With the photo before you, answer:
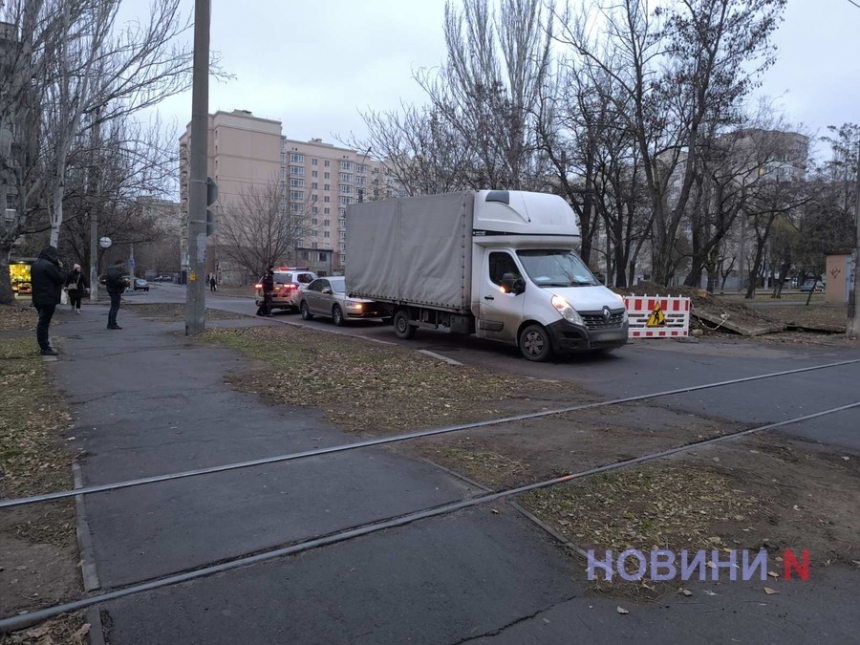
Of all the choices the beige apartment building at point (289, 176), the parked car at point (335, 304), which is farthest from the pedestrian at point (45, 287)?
the beige apartment building at point (289, 176)

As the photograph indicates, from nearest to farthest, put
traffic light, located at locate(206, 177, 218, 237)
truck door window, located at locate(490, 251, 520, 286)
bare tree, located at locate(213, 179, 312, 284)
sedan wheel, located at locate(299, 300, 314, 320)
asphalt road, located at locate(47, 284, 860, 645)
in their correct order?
1. asphalt road, located at locate(47, 284, 860, 645)
2. truck door window, located at locate(490, 251, 520, 286)
3. traffic light, located at locate(206, 177, 218, 237)
4. sedan wheel, located at locate(299, 300, 314, 320)
5. bare tree, located at locate(213, 179, 312, 284)

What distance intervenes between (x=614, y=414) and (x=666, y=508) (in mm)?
3089

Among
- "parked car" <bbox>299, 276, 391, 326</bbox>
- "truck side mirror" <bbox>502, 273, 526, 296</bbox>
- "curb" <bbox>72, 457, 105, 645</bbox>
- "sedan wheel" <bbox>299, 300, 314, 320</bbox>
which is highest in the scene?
"truck side mirror" <bbox>502, 273, 526, 296</bbox>

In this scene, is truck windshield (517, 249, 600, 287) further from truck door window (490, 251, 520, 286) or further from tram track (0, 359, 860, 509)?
tram track (0, 359, 860, 509)

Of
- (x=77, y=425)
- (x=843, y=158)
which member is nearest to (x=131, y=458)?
(x=77, y=425)

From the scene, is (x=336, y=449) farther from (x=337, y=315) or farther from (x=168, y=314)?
(x=168, y=314)

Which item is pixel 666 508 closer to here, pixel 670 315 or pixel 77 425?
pixel 77 425

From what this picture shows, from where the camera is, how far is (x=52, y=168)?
21.5m

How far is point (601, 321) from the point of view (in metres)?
11.7

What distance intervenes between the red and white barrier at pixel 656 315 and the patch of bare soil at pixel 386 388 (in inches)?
261

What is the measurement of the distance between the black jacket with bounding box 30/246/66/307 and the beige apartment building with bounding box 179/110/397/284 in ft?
86.4

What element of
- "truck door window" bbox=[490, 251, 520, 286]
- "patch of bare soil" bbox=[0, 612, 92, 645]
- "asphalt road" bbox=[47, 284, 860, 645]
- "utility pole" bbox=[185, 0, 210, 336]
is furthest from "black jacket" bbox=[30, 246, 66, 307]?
"patch of bare soil" bbox=[0, 612, 92, 645]

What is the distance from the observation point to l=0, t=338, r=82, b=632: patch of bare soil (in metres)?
3.24

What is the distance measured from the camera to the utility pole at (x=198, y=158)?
13.9 metres
